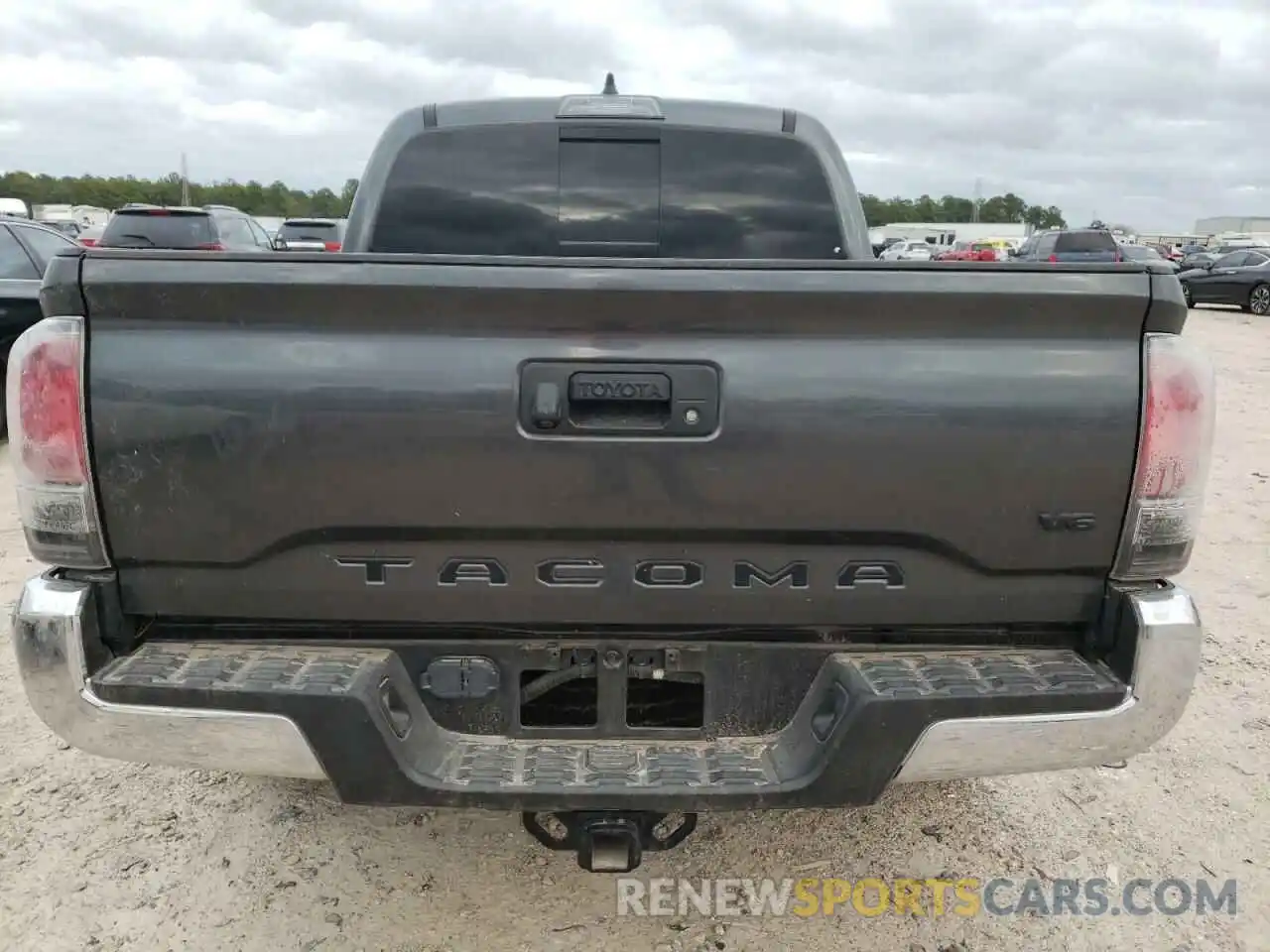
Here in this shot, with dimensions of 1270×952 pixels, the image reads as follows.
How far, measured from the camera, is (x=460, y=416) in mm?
1942

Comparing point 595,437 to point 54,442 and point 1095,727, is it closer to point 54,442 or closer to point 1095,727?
point 54,442

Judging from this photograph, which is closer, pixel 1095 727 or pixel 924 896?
pixel 1095 727

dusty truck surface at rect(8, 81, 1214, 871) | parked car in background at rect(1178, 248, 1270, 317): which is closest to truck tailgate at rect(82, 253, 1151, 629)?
dusty truck surface at rect(8, 81, 1214, 871)

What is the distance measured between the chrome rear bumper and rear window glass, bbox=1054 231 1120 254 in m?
23.7

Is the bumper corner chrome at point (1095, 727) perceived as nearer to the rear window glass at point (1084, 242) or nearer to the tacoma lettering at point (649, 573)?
the tacoma lettering at point (649, 573)

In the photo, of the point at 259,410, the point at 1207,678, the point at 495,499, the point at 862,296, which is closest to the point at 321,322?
the point at 259,410

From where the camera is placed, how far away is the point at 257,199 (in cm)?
7938

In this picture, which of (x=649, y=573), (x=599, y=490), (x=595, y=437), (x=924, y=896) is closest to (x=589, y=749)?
(x=649, y=573)

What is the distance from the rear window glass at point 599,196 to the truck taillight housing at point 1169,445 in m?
1.65

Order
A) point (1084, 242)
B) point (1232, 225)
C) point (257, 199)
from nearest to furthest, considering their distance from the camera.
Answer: point (1084, 242) → point (257, 199) → point (1232, 225)

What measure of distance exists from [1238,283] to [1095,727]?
2548cm

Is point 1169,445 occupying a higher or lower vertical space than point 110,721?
higher

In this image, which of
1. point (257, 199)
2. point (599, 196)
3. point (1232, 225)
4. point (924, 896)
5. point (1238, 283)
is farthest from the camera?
point (1232, 225)

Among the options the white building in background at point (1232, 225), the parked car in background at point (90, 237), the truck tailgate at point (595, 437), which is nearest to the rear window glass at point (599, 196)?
the truck tailgate at point (595, 437)
